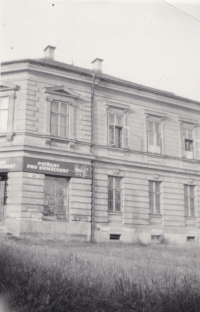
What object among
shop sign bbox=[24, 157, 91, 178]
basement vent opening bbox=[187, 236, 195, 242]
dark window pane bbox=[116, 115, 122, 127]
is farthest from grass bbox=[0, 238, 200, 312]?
dark window pane bbox=[116, 115, 122, 127]

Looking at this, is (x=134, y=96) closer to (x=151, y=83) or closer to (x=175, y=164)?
(x=151, y=83)

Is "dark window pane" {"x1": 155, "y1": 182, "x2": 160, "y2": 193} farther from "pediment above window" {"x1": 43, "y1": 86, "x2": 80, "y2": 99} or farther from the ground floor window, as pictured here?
"pediment above window" {"x1": 43, "y1": 86, "x2": 80, "y2": 99}

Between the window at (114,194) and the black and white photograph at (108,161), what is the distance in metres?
0.03

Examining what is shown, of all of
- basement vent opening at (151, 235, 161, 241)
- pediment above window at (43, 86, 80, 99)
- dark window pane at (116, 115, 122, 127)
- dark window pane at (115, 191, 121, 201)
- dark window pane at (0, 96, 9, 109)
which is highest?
pediment above window at (43, 86, 80, 99)

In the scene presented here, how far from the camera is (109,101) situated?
225 inches

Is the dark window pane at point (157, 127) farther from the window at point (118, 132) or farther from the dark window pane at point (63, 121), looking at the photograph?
the dark window pane at point (63, 121)

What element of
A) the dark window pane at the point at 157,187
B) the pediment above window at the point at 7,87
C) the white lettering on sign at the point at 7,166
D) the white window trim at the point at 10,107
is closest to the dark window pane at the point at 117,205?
the dark window pane at the point at 157,187

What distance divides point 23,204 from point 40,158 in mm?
801

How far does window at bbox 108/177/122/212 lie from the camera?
4.55m

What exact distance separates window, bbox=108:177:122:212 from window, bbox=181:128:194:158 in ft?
3.38

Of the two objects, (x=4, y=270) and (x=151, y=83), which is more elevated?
(x=151, y=83)

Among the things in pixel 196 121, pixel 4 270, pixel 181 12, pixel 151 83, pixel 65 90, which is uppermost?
pixel 181 12

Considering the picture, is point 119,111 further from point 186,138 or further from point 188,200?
point 188,200

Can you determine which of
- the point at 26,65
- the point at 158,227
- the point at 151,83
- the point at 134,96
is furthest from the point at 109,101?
the point at 158,227
